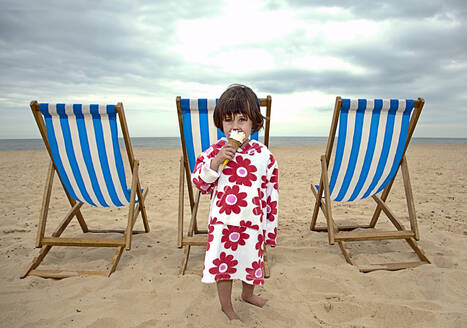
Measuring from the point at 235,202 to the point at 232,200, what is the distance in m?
0.02

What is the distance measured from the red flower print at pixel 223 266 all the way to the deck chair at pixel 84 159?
1.04 meters

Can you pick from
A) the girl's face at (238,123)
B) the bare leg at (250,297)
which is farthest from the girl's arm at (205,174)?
the bare leg at (250,297)

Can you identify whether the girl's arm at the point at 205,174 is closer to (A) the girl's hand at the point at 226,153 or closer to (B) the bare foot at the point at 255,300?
(A) the girl's hand at the point at 226,153

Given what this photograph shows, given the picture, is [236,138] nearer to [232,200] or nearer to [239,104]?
[239,104]

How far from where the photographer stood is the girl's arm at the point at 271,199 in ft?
5.58

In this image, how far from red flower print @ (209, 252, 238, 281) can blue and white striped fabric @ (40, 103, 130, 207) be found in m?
1.35

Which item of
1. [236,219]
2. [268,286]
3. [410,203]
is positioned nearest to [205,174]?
[236,219]

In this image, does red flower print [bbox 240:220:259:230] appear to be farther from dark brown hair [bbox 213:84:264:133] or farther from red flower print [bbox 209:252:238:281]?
dark brown hair [bbox 213:84:264:133]

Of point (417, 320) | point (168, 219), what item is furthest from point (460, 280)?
point (168, 219)

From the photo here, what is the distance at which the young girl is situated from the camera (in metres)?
1.57

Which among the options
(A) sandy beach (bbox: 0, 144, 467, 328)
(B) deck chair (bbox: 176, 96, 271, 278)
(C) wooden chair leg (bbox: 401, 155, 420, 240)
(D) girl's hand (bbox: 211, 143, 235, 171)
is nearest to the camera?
(D) girl's hand (bbox: 211, 143, 235, 171)

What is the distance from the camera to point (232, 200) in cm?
157

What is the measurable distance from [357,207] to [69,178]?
3391mm

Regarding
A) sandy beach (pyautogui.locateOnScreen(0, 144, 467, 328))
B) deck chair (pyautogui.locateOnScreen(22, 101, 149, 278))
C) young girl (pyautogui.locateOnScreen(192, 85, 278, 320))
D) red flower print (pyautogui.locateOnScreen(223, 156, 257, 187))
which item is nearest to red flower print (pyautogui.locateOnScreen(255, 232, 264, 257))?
young girl (pyautogui.locateOnScreen(192, 85, 278, 320))
